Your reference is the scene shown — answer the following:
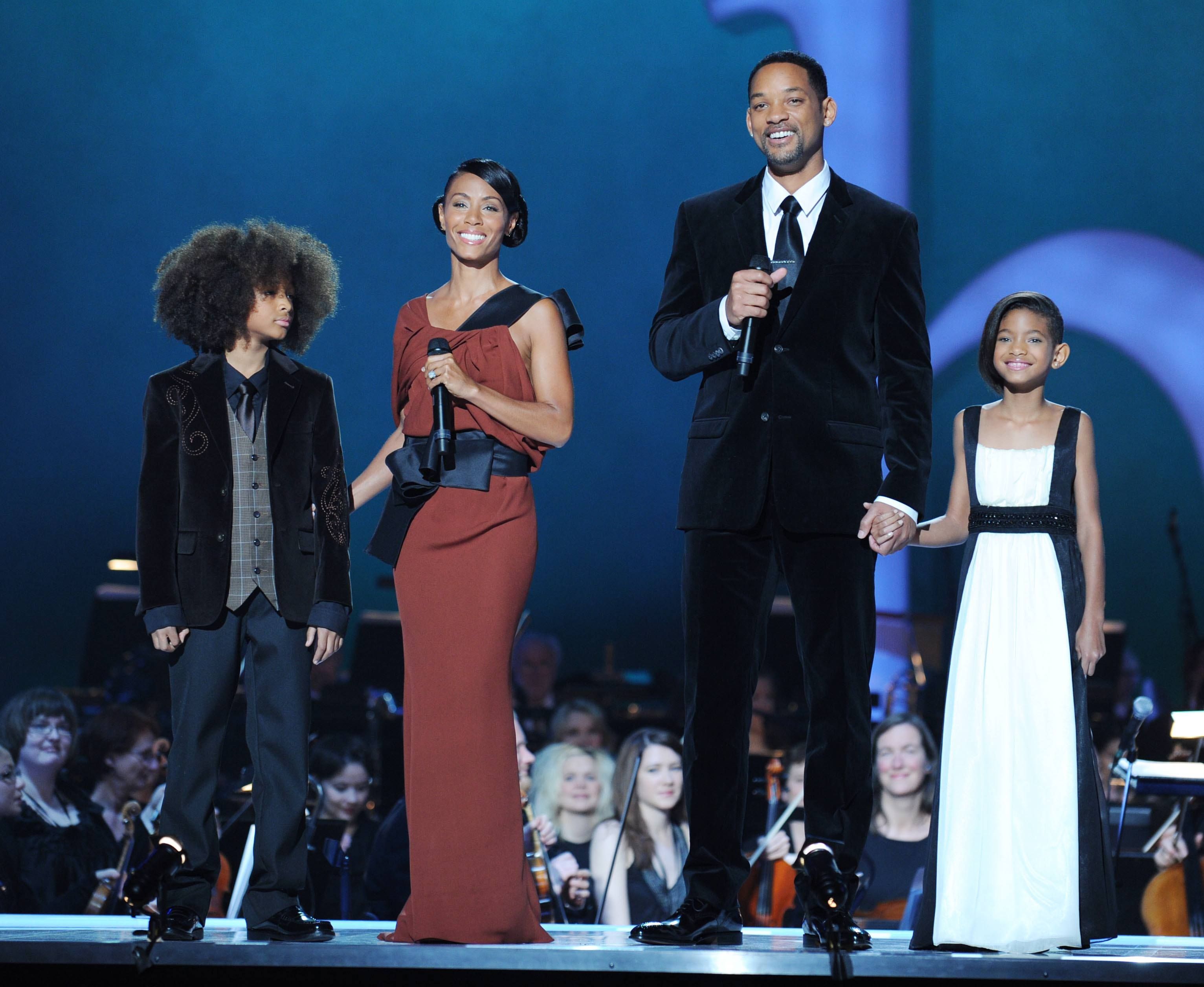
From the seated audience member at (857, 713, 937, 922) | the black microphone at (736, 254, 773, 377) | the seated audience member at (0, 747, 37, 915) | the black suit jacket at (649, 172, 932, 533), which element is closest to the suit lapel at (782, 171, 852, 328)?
the black suit jacket at (649, 172, 932, 533)

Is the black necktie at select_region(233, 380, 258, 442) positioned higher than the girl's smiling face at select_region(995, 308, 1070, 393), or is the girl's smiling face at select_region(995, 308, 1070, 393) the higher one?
the girl's smiling face at select_region(995, 308, 1070, 393)

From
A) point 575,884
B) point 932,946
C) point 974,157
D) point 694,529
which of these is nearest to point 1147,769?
point 932,946

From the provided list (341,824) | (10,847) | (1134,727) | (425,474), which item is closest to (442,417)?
(425,474)

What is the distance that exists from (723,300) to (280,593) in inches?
40.9

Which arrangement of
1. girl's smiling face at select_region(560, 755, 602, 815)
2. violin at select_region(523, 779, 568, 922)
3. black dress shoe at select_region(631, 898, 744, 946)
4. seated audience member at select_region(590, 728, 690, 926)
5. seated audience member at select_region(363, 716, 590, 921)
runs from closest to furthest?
black dress shoe at select_region(631, 898, 744, 946), seated audience member at select_region(363, 716, 590, 921), violin at select_region(523, 779, 568, 922), seated audience member at select_region(590, 728, 690, 926), girl's smiling face at select_region(560, 755, 602, 815)

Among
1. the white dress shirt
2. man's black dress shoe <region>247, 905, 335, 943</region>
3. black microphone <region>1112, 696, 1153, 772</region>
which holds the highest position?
the white dress shirt

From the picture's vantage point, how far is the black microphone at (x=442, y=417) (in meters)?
2.22

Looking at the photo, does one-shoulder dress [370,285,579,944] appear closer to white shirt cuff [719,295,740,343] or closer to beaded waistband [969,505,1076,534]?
white shirt cuff [719,295,740,343]

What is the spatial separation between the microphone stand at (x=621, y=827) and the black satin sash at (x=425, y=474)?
186 cm

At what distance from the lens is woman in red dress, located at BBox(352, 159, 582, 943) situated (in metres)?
2.31

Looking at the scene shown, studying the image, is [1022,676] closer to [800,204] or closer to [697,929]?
[697,929]

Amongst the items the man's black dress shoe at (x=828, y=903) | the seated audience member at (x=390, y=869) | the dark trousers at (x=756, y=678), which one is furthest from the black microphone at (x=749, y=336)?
the seated audience member at (x=390, y=869)

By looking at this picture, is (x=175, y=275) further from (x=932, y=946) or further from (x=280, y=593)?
(x=932, y=946)

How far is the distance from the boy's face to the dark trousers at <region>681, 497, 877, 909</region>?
A: 1.02 meters
